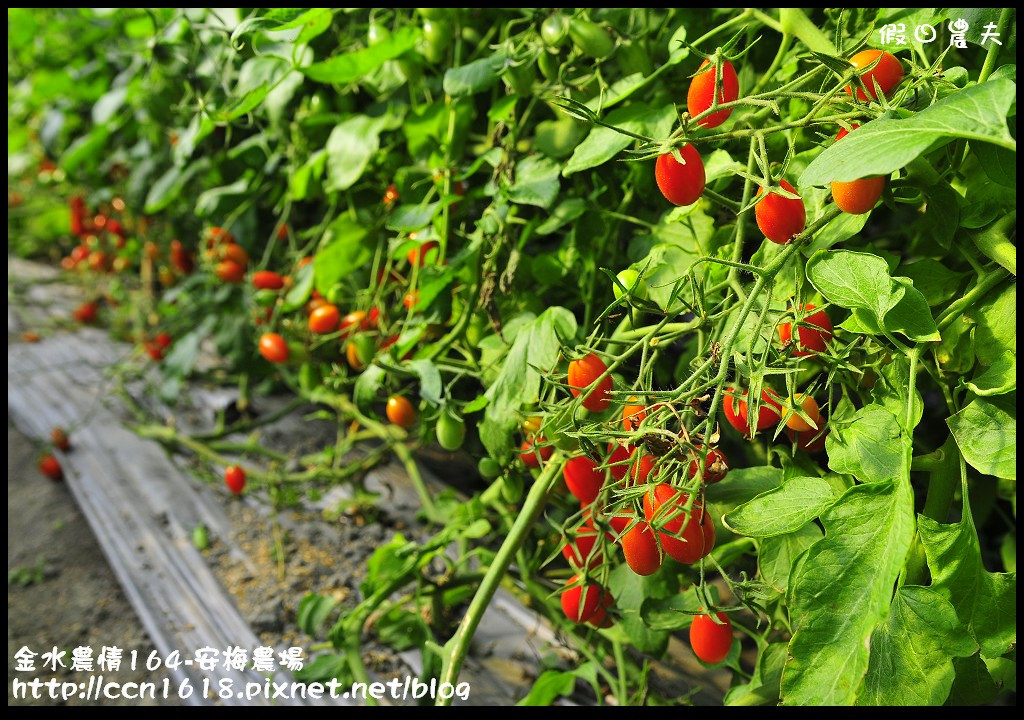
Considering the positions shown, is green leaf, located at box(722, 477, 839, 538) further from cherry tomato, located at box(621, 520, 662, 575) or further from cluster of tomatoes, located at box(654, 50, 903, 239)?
cluster of tomatoes, located at box(654, 50, 903, 239)

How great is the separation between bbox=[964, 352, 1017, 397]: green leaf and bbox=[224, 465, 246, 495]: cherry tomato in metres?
1.05

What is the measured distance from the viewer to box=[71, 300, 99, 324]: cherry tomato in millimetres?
2027

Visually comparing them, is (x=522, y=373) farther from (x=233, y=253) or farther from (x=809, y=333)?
(x=233, y=253)

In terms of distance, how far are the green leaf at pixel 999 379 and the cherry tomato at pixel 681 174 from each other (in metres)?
0.20

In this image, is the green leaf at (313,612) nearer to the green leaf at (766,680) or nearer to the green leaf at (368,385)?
the green leaf at (368,385)

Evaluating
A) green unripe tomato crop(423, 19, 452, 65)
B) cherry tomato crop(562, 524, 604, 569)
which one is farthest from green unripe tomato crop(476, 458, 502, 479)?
green unripe tomato crop(423, 19, 452, 65)

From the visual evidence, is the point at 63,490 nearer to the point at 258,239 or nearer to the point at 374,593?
the point at 258,239

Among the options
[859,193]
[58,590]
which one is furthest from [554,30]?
[58,590]

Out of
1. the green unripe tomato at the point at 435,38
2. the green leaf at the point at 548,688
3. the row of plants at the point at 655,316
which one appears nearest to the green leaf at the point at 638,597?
the row of plants at the point at 655,316

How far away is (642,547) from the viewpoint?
1.59 ft

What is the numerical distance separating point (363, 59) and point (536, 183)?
261mm

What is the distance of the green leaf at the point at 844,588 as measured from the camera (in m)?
0.40

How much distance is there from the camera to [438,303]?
2.72 ft

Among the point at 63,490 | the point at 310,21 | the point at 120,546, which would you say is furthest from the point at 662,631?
the point at 63,490
